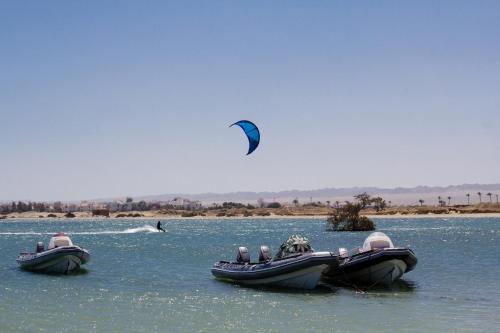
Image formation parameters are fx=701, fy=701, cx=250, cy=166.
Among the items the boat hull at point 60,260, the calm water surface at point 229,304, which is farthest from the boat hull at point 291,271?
the boat hull at point 60,260

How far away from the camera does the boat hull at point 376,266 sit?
2992cm

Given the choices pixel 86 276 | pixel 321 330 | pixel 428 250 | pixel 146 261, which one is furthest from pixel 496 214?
pixel 321 330

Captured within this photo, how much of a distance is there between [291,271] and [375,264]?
371 centimetres

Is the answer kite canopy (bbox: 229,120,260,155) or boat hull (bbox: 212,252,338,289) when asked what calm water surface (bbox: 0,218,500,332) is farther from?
kite canopy (bbox: 229,120,260,155)

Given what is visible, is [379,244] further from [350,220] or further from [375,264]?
[350,220]

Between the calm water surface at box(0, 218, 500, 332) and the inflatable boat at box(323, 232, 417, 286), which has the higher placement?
the inflatable boat at box(323, 232, 417, 286)

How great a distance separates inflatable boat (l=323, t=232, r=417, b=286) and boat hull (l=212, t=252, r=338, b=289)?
1245 millimetres

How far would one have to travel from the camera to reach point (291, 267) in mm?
29266

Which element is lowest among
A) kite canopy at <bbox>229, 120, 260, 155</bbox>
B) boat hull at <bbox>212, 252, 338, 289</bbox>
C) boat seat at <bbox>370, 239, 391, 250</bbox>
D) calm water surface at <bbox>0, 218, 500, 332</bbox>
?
calm water surface at <bbox>0, 218, 500, 332</bbox>

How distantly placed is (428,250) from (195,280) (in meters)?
27.0

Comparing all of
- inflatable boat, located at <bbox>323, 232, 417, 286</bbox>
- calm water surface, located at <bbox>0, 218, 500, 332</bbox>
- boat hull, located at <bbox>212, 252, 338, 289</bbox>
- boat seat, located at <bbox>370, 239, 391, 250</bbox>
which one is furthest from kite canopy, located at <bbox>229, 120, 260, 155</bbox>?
boat seat, located at <bbox>370, 239, 391, 250</bbox>

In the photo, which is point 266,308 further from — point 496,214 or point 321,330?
point 496,214

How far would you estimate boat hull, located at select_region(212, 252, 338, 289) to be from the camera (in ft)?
94.2

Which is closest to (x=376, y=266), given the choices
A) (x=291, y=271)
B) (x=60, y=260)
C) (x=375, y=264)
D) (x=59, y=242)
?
(x=375, y=264)
